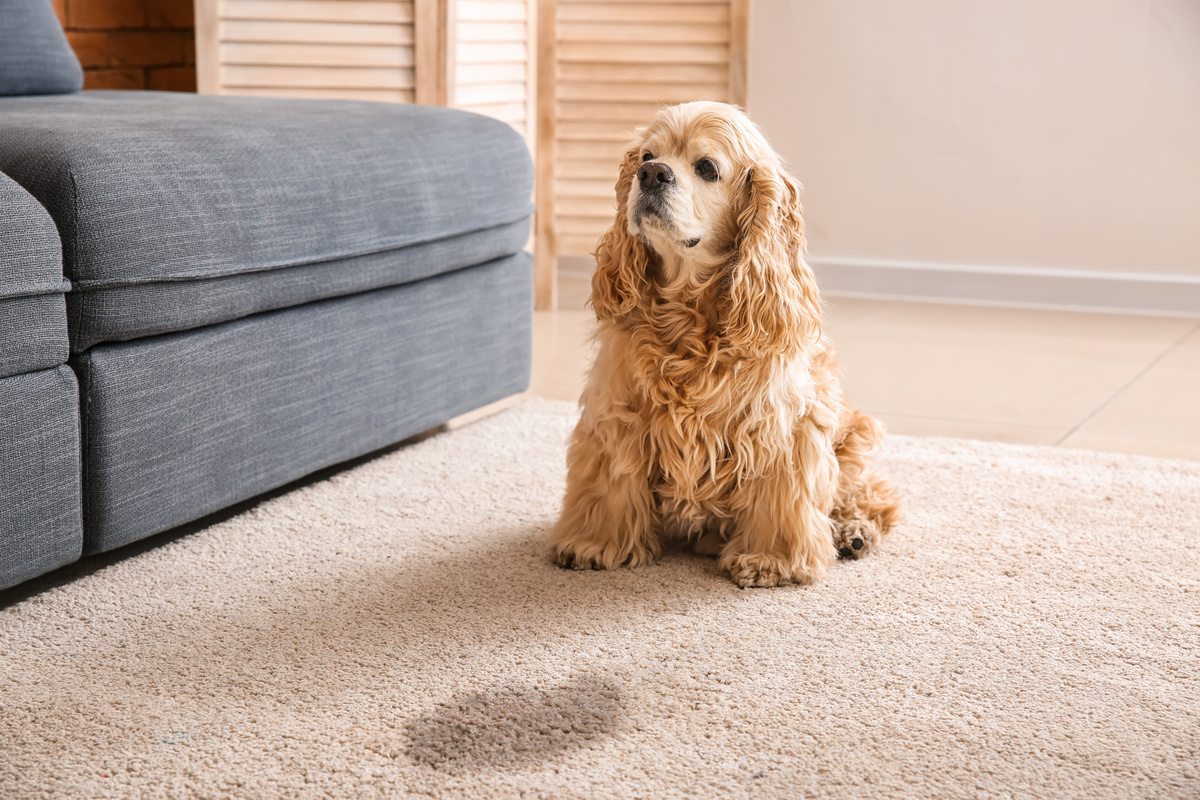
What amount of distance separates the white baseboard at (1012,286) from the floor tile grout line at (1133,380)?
207mm

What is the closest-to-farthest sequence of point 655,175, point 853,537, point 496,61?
point 655,175 → point 853,537 → point 496,61

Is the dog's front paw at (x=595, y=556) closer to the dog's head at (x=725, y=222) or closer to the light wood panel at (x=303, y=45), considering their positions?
the dog's head at (x=725, y=222)

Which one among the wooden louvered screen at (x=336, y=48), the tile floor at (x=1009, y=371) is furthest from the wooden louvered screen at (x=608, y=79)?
the wooden louvered screen at (x=336, y=48)

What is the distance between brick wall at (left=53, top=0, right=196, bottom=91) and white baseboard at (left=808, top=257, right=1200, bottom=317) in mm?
2372

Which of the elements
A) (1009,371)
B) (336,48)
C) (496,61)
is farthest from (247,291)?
(1009,371)

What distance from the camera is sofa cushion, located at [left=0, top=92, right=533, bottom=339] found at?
1599mm

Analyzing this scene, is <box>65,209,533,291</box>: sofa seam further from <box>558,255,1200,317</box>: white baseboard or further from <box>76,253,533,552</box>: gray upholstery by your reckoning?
<box>558,255,1200,317</box>: white baseboard

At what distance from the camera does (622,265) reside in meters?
1.73

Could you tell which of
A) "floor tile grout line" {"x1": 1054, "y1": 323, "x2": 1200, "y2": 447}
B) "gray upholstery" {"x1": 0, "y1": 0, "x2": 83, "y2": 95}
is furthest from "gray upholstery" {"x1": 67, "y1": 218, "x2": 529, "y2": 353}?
"floor tile grout line" {"x1": 1054, "y1": 323, "x2": 1200, "y2": 447}

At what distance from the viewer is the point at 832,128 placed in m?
4.29

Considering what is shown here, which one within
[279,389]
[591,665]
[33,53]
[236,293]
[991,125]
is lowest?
[591,665]

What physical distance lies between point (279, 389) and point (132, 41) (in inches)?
95.1

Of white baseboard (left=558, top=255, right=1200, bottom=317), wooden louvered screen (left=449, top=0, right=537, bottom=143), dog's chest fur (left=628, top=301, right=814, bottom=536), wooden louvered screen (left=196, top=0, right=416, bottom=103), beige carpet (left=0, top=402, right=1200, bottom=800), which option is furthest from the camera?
white baseboard (left=558, top=255, right=1200, bottom=317)

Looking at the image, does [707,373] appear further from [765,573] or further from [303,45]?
[303,45]
